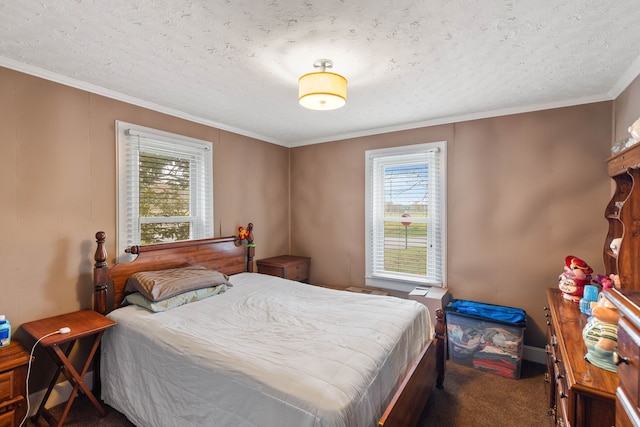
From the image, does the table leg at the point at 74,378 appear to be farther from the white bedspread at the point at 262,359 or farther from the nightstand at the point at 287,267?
the nightstand at the point at 287,267

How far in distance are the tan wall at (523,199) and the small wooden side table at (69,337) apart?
10.8 ft

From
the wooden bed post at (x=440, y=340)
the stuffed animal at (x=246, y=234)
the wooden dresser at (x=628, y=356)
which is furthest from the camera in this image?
the stuffed animal at (x=246, y=234)

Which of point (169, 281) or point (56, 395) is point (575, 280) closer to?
point (169, 281)

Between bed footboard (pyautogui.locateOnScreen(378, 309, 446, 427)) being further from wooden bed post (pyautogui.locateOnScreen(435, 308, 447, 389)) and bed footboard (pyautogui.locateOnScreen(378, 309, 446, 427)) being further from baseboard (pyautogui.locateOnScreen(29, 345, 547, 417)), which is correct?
baseboard (pyautogui.locateOnScreen(29, 345, 547, 417))

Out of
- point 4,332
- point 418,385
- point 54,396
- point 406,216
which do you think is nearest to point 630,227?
point 418,385

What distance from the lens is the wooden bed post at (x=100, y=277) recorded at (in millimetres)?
2367

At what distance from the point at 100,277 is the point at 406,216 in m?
3.11

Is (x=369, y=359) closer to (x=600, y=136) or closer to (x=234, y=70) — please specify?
(x=234, y=70)

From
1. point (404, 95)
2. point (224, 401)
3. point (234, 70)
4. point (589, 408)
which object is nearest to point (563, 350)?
point (589, 408)

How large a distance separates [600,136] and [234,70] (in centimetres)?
315

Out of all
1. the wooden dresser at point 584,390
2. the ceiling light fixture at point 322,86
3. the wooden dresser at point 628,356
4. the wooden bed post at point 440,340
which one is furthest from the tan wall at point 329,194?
the wooden dresser at point 628,356

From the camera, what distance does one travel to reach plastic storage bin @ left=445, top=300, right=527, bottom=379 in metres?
2.65

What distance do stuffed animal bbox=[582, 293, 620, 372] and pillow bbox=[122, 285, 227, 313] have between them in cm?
261

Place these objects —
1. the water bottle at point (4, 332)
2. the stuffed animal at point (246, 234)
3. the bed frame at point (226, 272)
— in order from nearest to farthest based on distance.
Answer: the bed frame at point (226, 272) → the water bottle at point (4, 332) → the stuffed animal at point (246, 234)
